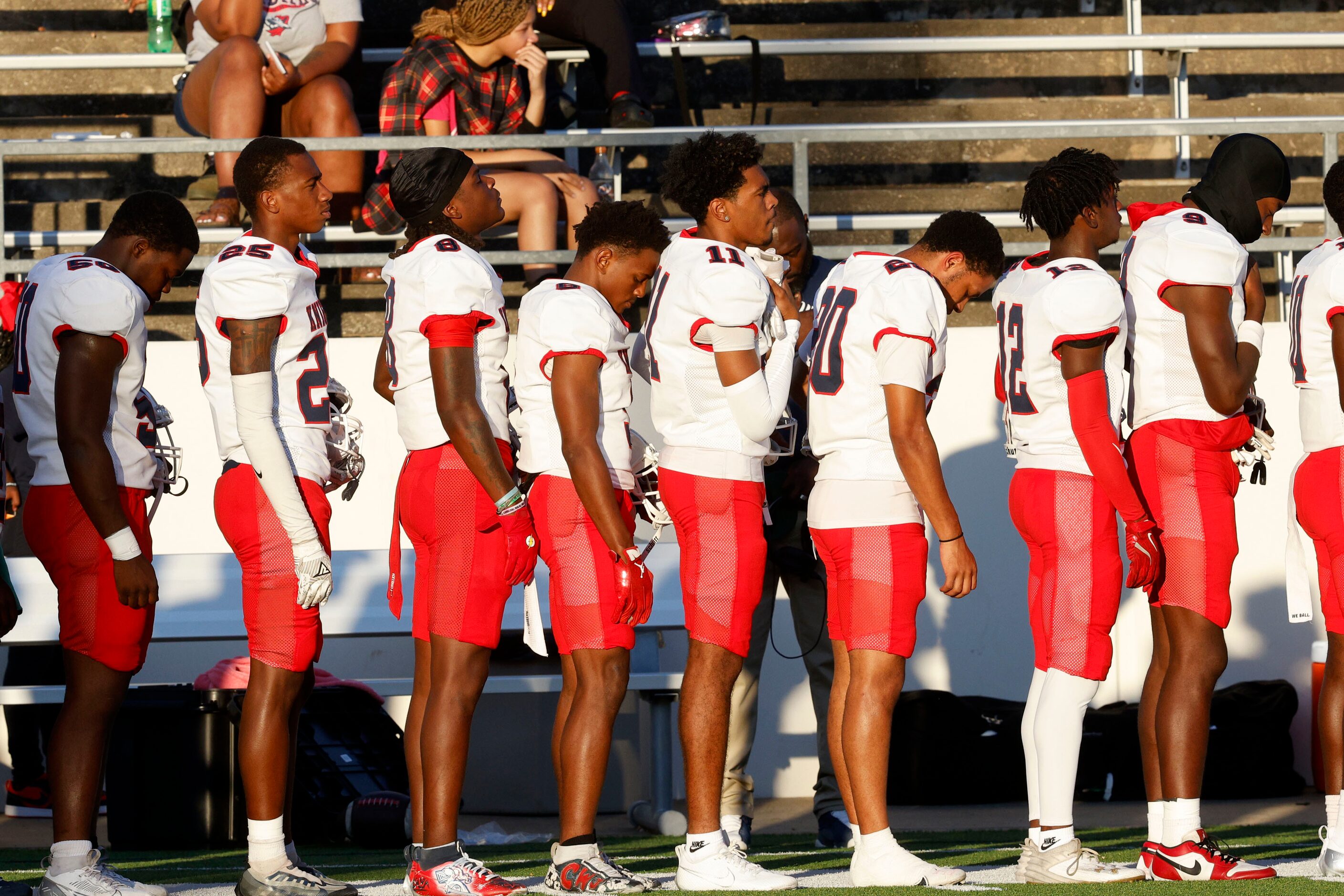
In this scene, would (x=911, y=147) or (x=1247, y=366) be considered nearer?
(x=1247, y=366)

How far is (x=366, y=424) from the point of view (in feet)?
21.5

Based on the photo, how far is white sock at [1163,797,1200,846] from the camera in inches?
148

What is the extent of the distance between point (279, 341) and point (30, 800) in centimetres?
307

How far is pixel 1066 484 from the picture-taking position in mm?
3857

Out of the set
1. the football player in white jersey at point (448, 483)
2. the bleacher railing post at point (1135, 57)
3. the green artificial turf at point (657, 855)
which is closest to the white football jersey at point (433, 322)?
the football player in white jersey at point (448, 483)

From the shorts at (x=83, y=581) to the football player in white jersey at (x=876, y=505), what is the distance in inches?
69.1

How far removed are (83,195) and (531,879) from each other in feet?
18.6

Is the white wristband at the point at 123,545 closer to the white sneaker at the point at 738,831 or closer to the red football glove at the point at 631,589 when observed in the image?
the red football glove at the point at 631,589

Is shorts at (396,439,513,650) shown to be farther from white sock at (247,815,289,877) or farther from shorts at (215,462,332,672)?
white sock at (247,815,289,877)

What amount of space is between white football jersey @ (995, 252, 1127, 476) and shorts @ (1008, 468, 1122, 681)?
0.07 meters

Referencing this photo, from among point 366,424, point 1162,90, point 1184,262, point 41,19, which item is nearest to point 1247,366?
point 1184,262

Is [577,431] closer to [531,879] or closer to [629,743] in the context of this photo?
[531,879]

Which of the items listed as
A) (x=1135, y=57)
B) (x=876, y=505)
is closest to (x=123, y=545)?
(x=876, y=505)

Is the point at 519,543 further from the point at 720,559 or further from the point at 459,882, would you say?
the point at 459,882
